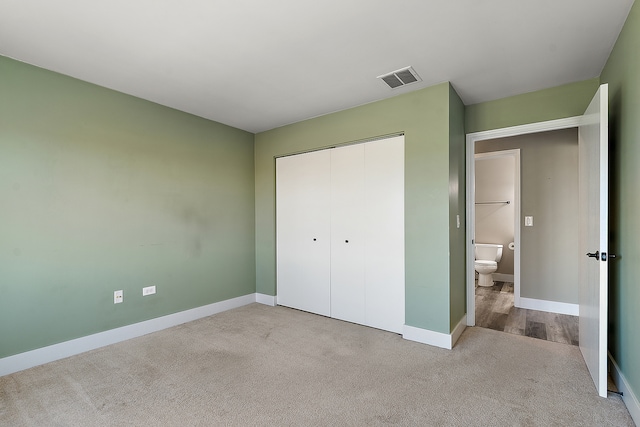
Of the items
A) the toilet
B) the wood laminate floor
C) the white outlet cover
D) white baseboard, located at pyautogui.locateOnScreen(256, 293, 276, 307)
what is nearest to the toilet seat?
the toilet

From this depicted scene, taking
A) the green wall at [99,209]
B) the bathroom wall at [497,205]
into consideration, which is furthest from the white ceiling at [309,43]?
the bathroom wall at [497,205]

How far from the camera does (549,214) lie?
12.4ft

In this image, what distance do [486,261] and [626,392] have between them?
337cm

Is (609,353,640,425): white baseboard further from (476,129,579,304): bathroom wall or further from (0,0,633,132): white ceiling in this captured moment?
(0,0,633,132): white ceiling

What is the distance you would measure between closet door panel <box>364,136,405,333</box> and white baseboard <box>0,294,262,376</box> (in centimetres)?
193

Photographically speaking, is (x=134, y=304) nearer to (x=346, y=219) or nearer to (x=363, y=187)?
(x=346, y=219)

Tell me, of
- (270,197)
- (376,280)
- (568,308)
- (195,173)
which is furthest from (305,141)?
(568,308)

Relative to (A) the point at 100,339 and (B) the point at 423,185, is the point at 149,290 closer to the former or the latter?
(A) the point at 100,339

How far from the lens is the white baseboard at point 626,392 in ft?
5.54

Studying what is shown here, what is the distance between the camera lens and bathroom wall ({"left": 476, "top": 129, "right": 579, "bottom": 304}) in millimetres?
3643

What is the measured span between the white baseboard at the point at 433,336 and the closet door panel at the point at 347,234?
0.55m

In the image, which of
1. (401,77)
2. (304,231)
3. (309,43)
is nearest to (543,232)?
(401,77)

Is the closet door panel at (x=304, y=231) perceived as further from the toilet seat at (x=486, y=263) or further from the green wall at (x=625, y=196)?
the toilet seat at (x=486, y=263)

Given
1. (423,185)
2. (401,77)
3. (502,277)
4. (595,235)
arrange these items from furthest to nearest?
(502,277) < (423,185) < (401,77) < (595,235)
